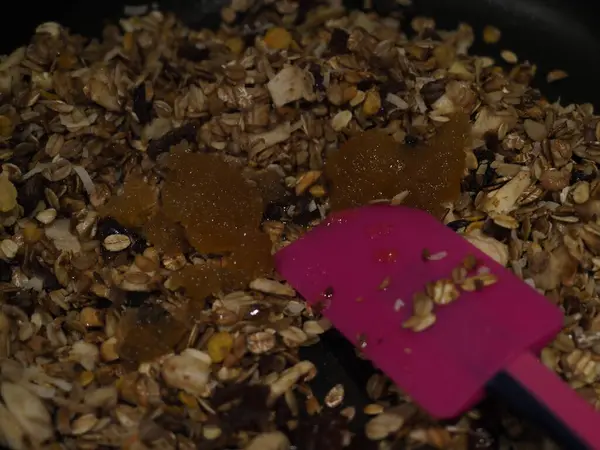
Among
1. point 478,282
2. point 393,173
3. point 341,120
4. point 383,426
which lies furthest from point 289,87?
point 383,426

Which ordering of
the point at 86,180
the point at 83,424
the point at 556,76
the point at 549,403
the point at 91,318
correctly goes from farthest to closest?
the point at 556,76, the point at 86,180, the point at 91,318, the point at 83,424, the point at 549,403

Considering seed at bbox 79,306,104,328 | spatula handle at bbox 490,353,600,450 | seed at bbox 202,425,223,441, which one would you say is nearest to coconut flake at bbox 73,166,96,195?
seed at bbox 79,306,104,328

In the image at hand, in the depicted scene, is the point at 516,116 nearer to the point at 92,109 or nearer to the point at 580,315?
the point at 580,315

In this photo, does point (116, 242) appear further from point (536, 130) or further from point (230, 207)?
point (536, 130)

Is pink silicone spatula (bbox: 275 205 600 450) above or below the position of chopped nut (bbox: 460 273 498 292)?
below

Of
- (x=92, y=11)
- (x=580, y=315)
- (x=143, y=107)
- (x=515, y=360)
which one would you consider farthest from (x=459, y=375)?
(x=92, y=11)

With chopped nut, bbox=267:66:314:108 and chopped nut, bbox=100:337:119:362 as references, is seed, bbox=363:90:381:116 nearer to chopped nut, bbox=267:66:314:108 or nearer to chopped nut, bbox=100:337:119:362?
chopped nut, bbox=267:66:314:108
